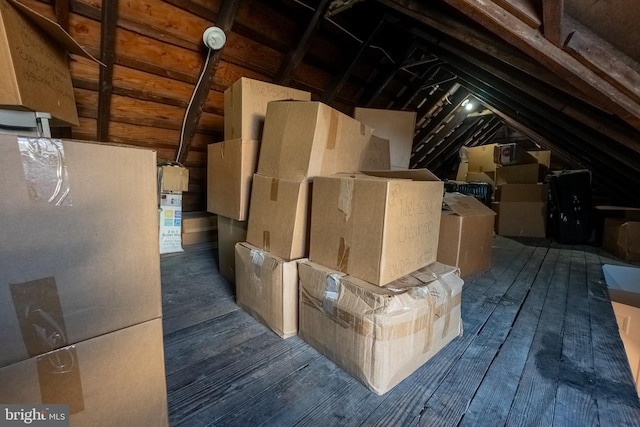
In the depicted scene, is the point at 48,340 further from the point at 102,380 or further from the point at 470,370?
the point at 470,370

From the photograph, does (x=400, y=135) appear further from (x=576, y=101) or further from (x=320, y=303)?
(x=320, y=303)

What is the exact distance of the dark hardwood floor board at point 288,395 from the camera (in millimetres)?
932

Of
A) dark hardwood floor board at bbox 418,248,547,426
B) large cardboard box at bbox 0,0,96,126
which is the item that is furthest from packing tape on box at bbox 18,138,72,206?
dark hardwood floor board at bbox 418,248,547,426

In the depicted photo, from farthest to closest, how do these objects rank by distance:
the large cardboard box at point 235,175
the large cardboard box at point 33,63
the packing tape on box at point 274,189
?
the large cardboard box at point 235,175 → the packing tape on box at point 274,189 → the large cardboard box at point 33,63

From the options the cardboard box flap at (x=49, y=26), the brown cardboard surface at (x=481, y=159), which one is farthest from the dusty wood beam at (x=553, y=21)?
the brown cardboard surface at (x=481, y=159)

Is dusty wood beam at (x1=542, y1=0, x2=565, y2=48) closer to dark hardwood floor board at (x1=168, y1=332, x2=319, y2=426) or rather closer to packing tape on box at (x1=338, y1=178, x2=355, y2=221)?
packing tape on box at (x1=338, y1=178, x2=355, y2=221)

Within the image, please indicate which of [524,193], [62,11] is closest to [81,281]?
[62,11]

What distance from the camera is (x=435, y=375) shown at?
1.15 meters

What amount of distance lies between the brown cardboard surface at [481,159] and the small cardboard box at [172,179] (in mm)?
5398

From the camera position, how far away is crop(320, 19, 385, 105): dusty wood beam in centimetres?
278

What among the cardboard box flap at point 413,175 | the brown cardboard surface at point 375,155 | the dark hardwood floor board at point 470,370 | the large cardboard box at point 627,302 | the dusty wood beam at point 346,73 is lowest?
the large cardboard box at point 627,302

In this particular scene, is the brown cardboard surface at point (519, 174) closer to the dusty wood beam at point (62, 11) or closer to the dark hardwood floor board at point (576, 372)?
the dark hardwood floor board at point (576, 372)

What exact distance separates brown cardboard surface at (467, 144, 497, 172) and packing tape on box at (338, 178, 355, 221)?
5.33 m

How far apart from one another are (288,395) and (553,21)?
162cm
